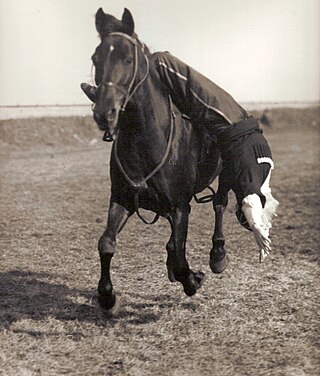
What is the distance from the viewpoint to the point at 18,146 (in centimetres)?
1872

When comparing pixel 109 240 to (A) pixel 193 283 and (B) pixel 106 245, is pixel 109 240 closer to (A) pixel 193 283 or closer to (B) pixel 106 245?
(B) pixel 106 245

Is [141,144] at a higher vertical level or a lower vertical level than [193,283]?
higher

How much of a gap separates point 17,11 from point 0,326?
397 centimetres

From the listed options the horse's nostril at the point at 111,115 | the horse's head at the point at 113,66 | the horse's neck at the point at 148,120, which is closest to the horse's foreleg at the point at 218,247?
the horse's neck at the point at 148,120

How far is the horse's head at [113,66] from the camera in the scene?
3.96m

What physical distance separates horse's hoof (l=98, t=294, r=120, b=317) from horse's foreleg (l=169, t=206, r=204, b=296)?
1.86ft

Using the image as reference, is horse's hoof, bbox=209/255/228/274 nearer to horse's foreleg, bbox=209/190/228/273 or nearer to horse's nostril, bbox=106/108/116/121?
horse's foreleg, bbox=209/190/228/273

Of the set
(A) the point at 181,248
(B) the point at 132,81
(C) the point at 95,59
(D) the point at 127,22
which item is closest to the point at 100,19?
(D) the point at 127,22

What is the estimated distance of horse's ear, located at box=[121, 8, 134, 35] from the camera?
4.12 meters

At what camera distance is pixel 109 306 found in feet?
17.1

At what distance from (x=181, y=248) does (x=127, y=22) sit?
192 cm

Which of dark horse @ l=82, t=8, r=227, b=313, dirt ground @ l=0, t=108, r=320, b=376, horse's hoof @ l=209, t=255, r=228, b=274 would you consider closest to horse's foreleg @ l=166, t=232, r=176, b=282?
dark horse @ l=82, t=8, r=227, b=313

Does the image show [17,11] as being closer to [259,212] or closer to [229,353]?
[259,212]

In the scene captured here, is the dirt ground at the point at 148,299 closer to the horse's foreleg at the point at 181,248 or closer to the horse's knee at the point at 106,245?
the horse's foreleg at the point at 181,248
